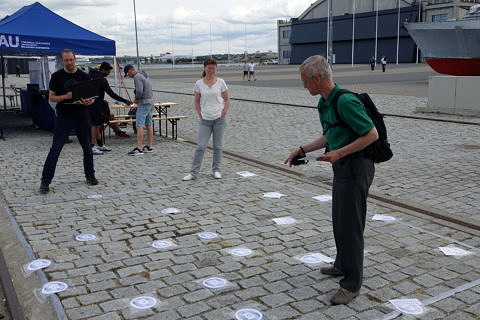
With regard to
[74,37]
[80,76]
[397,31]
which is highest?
[397,31]

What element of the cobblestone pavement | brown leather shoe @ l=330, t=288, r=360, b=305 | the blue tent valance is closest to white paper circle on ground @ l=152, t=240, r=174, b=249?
the cobblestone pavement

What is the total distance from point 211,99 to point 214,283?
12.4 feet

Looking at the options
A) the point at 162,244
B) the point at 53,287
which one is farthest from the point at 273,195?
the point at 53,287

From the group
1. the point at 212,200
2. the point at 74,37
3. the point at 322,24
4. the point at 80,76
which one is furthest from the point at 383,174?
the point at 322,24

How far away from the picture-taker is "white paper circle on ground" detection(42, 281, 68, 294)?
3820 millimetres

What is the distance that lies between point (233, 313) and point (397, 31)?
7746 centimetres

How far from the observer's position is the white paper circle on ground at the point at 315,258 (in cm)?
439

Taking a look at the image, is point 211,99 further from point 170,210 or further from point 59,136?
point 59,136

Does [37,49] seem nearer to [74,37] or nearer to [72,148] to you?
[74,37]

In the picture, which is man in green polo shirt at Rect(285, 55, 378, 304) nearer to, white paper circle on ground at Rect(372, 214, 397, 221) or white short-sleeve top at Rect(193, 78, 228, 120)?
white paper circle on ground at Rect(372, 214, 397, 221)

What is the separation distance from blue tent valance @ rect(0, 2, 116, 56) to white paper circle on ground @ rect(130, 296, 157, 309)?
29.3 ft

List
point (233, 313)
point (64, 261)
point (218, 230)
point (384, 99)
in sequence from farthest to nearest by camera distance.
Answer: point (384, 99)
point (218, 230)
point (64, 261)
point (233, 313)

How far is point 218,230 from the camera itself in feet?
17.1

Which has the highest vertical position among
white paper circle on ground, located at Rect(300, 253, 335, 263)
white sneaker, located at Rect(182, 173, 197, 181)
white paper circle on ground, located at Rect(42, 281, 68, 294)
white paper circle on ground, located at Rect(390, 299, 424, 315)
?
white sneaker, located at Rect(182, 173, 197, 181)
